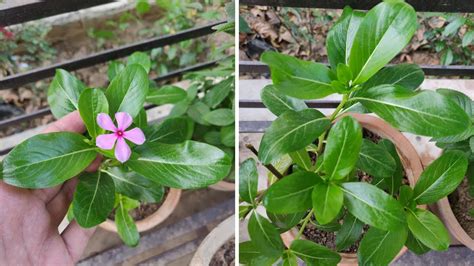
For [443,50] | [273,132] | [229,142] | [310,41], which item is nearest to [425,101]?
[273,132]

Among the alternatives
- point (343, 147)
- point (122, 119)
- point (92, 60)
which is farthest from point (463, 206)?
point (92, 60)

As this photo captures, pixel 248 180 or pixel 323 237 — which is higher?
pixel 248 180

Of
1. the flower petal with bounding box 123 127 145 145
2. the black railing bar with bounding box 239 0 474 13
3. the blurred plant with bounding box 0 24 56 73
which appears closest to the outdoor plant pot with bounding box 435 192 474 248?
the black railing bar with bounding box 239 0 474 13

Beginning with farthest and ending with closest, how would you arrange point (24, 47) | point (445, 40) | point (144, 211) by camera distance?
point (24, 47)
point (445, 40)
point (144, 211)

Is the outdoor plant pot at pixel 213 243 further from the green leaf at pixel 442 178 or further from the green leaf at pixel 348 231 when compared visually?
the green leaf at pixel 442 178

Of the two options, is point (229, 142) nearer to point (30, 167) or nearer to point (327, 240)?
point (327, 240)

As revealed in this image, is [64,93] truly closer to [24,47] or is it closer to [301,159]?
[301,159]

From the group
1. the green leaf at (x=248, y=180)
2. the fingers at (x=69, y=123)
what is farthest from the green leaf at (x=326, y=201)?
the fingers at (x=69, y=123)
